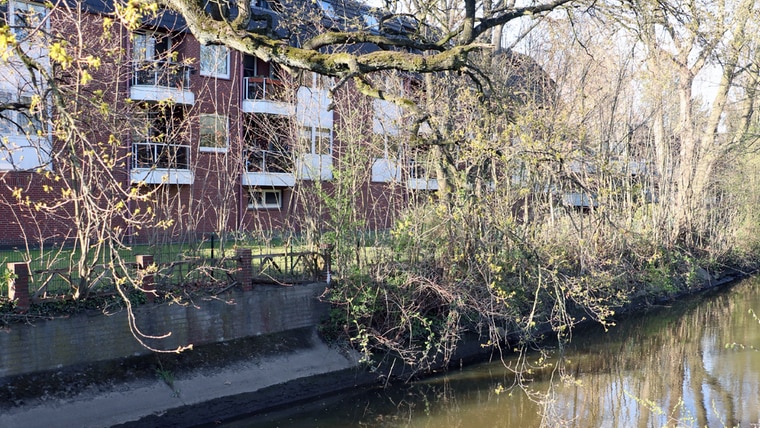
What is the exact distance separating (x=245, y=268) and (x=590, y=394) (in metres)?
7.07

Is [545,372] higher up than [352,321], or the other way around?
[352,321]

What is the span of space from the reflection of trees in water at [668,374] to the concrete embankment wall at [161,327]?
18.3 ft

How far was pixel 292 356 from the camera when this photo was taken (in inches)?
551

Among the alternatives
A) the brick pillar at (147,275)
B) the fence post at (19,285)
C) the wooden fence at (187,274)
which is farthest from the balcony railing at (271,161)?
the fence post at (19,285)

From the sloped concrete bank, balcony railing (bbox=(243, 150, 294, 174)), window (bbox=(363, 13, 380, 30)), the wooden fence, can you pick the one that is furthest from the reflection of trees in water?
balcony railing (bbox=(243, 150, 294, 174))

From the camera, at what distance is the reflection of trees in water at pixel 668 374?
1220cm

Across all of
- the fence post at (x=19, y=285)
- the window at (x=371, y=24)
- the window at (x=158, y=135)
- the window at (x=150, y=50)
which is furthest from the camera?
the window at (x=371, y=24)

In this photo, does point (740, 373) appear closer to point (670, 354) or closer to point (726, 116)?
point (670, 354)

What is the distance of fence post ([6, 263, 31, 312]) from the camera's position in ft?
35.2

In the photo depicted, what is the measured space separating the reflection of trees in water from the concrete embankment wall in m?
5.57

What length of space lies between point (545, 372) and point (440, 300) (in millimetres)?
2837

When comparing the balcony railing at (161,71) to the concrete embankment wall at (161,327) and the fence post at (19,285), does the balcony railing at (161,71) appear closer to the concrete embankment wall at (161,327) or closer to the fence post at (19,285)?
the fence post at (19,285)

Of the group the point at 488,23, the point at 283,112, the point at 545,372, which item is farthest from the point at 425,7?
the point at 545,372

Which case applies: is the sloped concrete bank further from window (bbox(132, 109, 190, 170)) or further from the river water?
window (bbox(132, 109, 190, 170))
